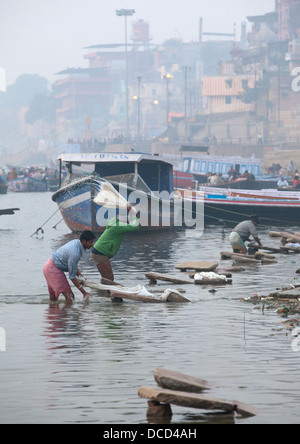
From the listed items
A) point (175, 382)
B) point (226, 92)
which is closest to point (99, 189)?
point (175, 382)

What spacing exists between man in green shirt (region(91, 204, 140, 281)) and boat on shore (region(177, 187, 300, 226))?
19.3 m

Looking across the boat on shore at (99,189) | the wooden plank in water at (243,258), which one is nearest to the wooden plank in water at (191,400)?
the wooden plank in water at (243,258)

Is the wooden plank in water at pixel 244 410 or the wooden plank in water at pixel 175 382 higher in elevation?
the wooden plank in water at pixel 175 382

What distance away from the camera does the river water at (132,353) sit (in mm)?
8461

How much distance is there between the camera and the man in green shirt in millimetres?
15672

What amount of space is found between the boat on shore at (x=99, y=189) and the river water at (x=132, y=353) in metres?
11.7

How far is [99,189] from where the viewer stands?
30.5 metres

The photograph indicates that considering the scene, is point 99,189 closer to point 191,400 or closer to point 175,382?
point 175,382

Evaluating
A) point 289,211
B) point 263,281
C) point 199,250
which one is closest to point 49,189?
point 289,211

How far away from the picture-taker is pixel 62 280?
571 inches

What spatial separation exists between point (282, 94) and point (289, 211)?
82.9m

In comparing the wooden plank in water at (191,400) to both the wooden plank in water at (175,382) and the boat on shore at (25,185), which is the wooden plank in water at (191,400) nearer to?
the wooden plank in water at (175,382)
